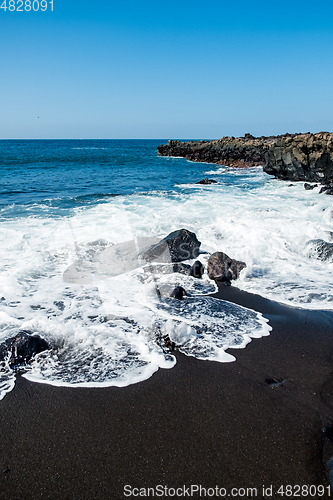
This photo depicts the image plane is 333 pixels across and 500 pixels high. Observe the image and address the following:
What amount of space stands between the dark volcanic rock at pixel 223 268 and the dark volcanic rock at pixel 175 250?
0.91m

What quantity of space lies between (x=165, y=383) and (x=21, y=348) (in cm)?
187

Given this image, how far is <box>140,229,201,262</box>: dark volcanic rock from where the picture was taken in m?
6.84

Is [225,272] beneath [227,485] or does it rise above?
above

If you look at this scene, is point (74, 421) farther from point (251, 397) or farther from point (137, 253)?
point (137, 253)

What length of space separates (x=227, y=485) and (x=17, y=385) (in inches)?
92.9

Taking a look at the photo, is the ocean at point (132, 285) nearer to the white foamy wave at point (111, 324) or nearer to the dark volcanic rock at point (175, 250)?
the white foamy wave at point (111, 324)

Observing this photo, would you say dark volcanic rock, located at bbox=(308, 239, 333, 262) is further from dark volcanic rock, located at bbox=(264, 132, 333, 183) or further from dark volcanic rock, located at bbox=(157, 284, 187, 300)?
dark volcanic rock, located at bbox=(264, 132, 333, 183)

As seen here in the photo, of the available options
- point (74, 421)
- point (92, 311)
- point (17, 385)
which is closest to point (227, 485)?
point (74, 421)

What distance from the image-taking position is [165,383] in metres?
3.25

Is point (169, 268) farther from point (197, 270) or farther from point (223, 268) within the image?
point (223, 268)

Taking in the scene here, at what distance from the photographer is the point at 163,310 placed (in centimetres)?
470

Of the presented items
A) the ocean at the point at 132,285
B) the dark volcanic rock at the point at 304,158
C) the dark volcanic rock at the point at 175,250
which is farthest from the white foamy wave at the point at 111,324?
the dark volcanic rock at the point at 304,158

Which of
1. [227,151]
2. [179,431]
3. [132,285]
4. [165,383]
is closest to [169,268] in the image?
[132,285]

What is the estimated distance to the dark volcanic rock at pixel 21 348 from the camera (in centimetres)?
356
